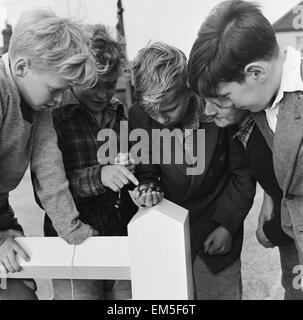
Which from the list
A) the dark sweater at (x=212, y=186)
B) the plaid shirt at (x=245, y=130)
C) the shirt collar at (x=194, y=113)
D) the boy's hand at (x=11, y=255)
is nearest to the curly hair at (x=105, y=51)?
the dark sweater at (x=212, y=186)

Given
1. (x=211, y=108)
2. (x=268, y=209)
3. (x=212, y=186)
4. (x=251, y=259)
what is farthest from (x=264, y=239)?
(x=251, y=259)

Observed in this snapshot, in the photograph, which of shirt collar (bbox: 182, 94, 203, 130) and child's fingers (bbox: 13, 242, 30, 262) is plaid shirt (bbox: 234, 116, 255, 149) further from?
child's fingers (bbox: 13, 242, 30, 262)

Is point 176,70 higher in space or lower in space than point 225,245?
higher

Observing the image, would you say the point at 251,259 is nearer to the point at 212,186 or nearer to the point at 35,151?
the point at 212,186

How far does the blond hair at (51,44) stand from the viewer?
0.78 meters

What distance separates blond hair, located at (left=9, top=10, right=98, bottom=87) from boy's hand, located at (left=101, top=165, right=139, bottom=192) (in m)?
0.20

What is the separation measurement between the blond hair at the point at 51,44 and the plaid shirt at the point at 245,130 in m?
0.37

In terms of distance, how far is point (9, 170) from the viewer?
2.89 ft

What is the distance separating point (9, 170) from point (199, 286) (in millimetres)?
585

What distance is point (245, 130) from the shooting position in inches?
36.2

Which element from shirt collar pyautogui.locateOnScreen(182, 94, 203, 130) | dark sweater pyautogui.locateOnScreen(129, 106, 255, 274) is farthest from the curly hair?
shirt collar pyautogui.locateOnScreen(182, 94, 203, 130)

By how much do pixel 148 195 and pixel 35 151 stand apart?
0.30m
